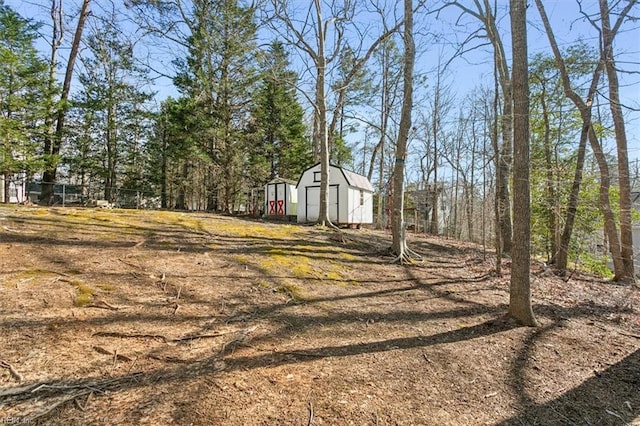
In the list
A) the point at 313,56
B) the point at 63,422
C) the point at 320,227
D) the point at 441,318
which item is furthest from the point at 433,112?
the point at 63,422

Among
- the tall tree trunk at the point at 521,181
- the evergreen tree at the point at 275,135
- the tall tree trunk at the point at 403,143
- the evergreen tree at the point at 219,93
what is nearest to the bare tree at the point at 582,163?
the tall tree trunk at the point at 403,143

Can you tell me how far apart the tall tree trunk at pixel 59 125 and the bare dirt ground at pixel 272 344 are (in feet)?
32.3

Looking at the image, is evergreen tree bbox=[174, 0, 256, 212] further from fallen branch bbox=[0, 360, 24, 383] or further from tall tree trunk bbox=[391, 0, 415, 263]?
fallen branch bbox=[0, 360, 24, 383]

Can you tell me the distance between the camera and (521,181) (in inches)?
174

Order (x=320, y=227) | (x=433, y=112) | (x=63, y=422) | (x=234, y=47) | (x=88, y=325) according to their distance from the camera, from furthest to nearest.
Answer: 1. (x=433, y=112)
2. (x=234, y=47)
3. (x=320, y=227)
4. (x=88, y=325)
5. (x=63, y=422)

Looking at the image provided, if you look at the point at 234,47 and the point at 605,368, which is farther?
the point at 234,47

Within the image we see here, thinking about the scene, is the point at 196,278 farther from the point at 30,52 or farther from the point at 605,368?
the point at 30,52

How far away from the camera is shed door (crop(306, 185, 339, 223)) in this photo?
15.0 m

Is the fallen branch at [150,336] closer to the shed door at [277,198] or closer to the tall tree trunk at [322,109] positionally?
the tall tree trunk at [322,109]

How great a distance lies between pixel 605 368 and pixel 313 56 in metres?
10.9

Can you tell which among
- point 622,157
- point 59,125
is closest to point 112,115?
point 59,125

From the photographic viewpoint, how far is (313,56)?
10945 mm

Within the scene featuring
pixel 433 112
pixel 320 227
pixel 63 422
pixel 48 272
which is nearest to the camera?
pixel 63 422

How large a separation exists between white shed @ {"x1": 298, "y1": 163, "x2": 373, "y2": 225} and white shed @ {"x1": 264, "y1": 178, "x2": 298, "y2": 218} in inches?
39.5
